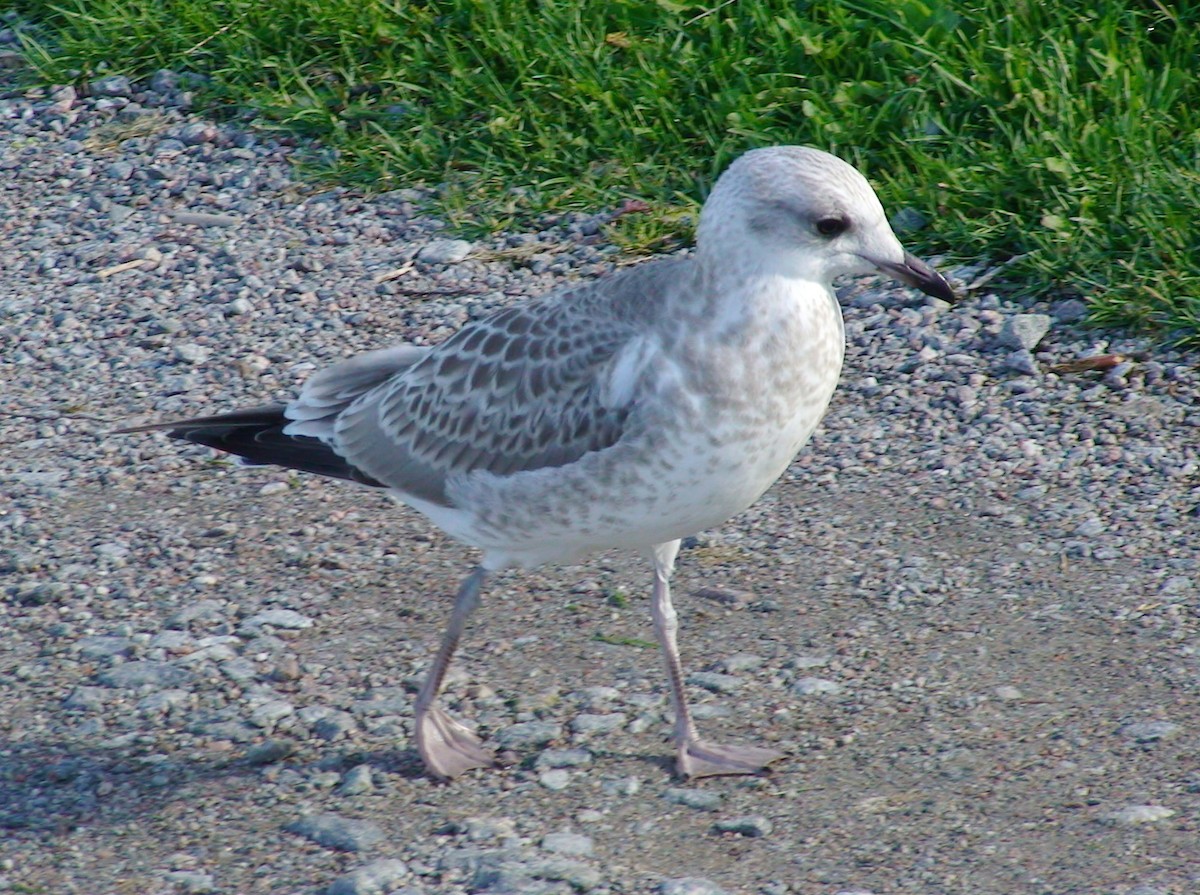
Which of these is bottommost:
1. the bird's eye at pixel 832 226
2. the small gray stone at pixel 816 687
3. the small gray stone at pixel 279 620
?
the small gray stone at pixel 279 620

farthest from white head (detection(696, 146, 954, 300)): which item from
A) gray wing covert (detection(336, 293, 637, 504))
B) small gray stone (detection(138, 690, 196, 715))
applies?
small gray stone (detection(138, 690, 196, 715))

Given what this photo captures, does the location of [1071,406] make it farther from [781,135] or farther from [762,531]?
[781,135]

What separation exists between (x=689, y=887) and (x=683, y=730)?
0.62 metres

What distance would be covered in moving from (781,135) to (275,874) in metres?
3.93

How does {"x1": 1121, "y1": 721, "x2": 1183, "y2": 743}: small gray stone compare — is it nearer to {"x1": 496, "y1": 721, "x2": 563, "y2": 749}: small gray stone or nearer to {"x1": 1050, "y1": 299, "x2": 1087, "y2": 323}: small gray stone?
{"x1": 496, "y1": 721, "x2": 563, "y2": 749}: small gray stone

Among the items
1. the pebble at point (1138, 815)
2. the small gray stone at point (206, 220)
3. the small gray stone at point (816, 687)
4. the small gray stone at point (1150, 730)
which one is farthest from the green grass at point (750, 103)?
the pebble at point (1138, 815)

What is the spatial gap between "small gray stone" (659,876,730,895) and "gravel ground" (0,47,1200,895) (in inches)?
0.6

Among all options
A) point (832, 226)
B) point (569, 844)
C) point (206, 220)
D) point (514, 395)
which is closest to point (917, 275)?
point (832, 226)

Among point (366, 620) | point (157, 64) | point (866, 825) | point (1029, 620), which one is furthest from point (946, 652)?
point (157, 64)

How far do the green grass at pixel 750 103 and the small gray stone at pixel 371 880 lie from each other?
334cm

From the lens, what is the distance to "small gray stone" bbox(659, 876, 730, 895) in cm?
383

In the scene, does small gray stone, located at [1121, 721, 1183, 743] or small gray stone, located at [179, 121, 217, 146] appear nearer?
small gray stone, located at [1121, 721, 1183, 743]

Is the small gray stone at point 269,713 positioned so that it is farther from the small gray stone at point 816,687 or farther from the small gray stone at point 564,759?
the small gray stone at point 816,687

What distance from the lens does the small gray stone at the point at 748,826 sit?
411 cm
